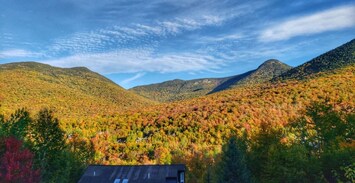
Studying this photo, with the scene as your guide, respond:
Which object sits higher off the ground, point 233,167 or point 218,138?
point 218,138

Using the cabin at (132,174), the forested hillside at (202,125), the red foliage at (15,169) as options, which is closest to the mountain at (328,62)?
the forested hillside at (202,125)

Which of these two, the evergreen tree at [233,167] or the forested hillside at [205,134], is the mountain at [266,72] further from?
the evergreen tree at [233,167]

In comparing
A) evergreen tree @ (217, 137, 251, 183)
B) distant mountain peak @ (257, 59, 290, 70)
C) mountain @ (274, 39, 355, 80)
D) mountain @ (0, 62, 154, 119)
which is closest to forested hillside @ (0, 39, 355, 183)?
evergreen tree @ (217, 137, 251, 183)

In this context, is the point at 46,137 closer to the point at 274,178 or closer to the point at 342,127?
the point at 274,178

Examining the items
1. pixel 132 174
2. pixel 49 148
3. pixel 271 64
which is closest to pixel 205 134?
pixel 49 148

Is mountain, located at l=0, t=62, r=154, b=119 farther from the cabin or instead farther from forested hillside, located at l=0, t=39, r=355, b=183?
the cabin

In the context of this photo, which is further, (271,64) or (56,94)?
(271,64)

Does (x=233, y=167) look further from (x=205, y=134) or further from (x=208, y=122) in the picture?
(x=208, y=122)

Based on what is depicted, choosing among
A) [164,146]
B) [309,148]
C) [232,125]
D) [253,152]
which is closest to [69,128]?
[164,146]
